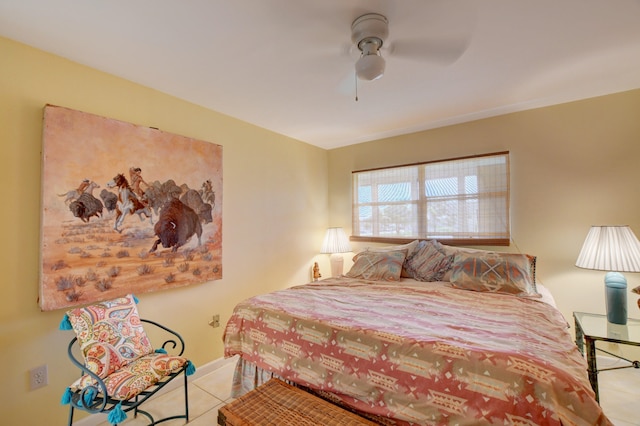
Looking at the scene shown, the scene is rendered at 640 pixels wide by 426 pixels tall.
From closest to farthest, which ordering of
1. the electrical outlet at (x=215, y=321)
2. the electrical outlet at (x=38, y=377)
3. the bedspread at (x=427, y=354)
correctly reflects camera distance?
the bedspread at (x=427, y=354), the electrical outlet at (x=38, y=377), the electrical outlet at (x=215, y=321)

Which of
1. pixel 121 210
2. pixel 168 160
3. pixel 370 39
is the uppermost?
pixel 370 39

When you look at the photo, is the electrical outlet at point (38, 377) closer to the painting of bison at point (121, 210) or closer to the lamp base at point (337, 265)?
the painting of bison at point (121, 210)

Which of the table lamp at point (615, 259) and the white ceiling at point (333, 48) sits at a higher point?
the white ceiling at point (333, 48)

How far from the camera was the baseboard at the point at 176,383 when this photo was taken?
1.93 metres

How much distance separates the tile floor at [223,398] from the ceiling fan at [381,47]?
2518mm

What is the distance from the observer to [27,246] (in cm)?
179

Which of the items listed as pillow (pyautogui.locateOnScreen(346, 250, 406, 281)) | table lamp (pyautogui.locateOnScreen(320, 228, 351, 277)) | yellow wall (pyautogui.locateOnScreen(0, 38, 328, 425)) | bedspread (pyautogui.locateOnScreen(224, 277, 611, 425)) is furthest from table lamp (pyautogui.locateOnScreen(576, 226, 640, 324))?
yellow wall (pyautogui.locateOnScreen(0, 38, 328, 425))

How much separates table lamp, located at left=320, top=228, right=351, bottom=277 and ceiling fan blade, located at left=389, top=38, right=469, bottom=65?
92.8 inches

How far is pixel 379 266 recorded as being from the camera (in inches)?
120

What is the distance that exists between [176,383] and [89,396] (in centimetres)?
97

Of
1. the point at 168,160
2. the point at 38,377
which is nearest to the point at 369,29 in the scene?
the point at 168,160

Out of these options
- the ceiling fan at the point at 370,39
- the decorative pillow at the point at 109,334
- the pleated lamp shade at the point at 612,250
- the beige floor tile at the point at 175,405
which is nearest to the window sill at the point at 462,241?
the pleated lamp shade at the point at 612,250

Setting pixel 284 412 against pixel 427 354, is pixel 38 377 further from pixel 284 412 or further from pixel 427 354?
pixel 427 354

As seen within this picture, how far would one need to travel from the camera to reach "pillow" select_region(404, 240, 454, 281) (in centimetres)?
290
